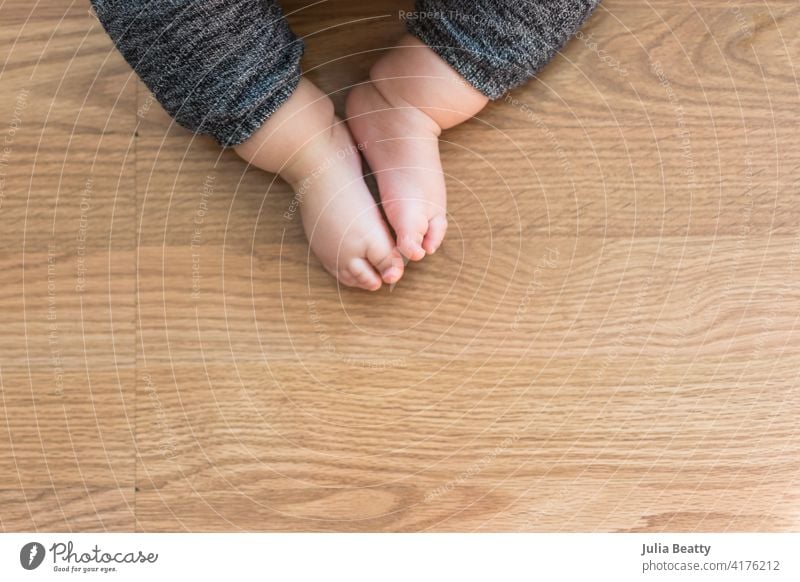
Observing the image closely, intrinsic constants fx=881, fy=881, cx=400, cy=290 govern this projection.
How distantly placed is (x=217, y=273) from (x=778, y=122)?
0.39 metres

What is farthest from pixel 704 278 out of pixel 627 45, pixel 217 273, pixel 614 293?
pixel 217 273

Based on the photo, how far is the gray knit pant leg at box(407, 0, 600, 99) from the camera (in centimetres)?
54

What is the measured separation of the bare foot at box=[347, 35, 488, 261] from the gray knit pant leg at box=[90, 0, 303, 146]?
0.06m

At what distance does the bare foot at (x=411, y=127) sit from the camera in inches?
22.0

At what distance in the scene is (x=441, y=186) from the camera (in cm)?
58

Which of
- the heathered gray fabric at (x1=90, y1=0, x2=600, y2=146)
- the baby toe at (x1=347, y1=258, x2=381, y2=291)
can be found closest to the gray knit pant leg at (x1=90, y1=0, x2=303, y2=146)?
the heathered gray fabric at (x1=90, y1=0, x2=600, y2=146)

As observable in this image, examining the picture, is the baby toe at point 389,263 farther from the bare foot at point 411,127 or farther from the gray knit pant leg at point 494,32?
the gray knit pant leg at point 494,32

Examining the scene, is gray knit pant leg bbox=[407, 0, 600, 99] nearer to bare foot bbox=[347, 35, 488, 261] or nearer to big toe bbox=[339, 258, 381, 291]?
bare foot bbox=[347, 35, 488, 261]
